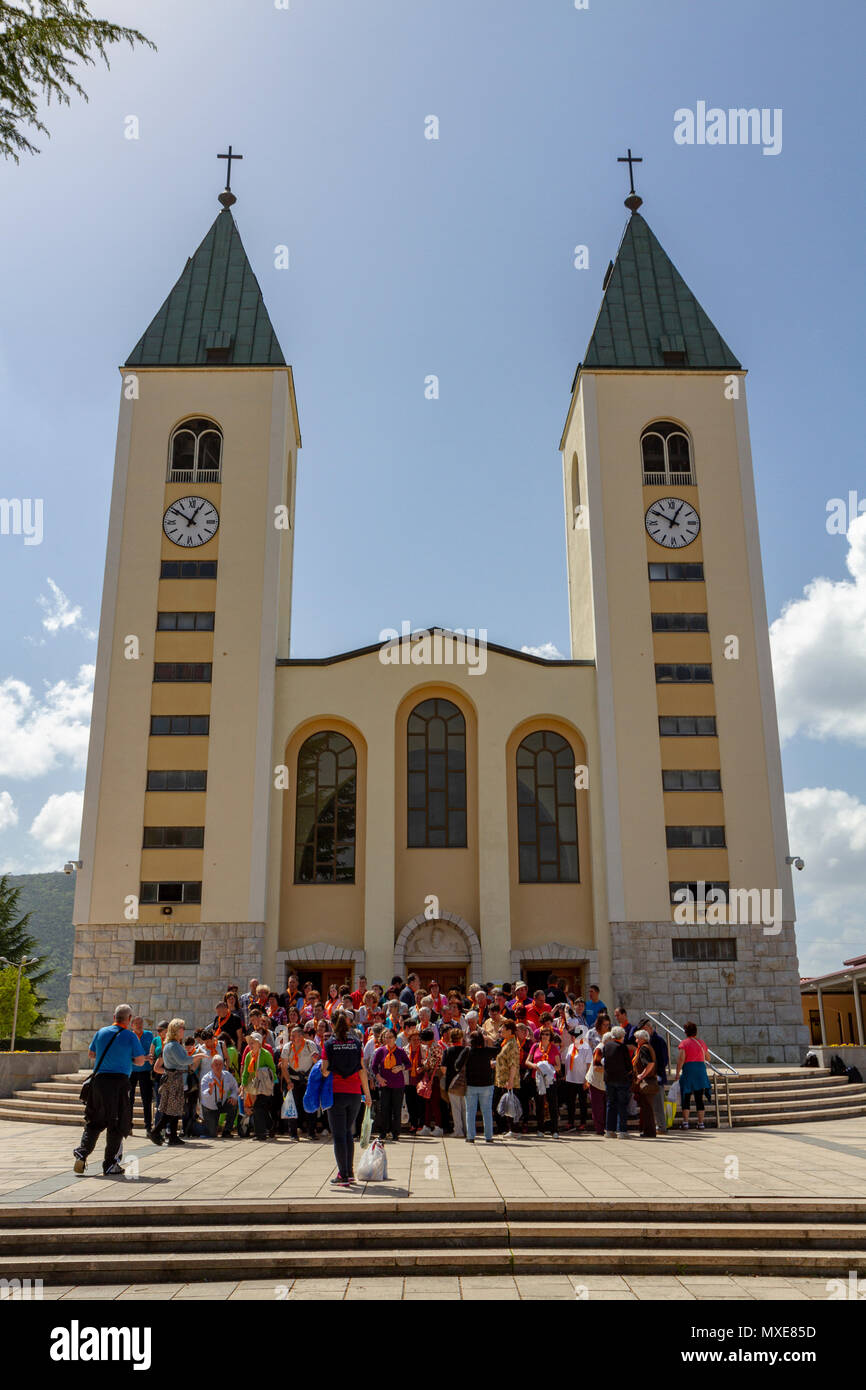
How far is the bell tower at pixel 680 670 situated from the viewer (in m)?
24.3

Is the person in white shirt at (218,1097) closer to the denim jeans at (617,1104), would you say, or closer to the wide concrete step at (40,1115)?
the wide concrete step at (40,1115)

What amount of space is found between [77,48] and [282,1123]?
13823 millimetres

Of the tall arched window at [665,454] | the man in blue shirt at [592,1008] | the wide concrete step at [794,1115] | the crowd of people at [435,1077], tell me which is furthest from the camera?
the tall arched window at [665,454]

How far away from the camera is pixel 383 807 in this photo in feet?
84.2

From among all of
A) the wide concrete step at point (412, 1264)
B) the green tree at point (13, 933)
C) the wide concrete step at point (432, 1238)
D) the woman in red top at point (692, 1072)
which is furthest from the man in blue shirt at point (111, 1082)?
the green tree at point (13, 933)

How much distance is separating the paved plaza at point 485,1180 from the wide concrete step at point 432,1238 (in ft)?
1.28

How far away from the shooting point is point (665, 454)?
28953mm

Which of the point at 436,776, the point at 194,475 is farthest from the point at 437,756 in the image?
the point at 194,475

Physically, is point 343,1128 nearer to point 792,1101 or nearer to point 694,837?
point 792,1101

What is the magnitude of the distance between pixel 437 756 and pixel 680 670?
704 cm

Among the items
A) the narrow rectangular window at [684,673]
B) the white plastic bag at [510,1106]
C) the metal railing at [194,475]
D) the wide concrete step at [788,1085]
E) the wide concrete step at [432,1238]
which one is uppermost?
the metal railing at [194,475]

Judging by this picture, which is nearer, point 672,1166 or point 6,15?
point 6,15
